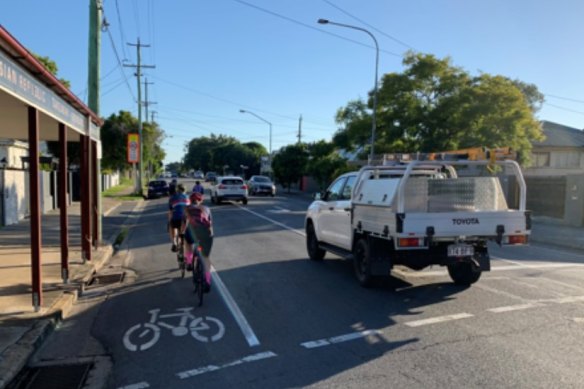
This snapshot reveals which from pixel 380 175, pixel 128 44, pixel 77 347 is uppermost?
pixel 128 44

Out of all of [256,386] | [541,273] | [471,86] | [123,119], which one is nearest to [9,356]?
[256,386]

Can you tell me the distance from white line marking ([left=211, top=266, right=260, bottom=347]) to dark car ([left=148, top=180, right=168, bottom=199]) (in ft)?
97.8

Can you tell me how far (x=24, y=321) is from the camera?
246 inches

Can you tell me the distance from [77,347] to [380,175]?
6176 mm

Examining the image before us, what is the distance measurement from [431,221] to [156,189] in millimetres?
33097

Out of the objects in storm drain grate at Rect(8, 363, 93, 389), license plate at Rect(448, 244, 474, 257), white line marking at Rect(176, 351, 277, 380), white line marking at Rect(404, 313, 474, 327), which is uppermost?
license plate at Rect(448, 244, 474, 257)

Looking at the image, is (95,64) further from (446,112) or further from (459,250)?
(446,112)

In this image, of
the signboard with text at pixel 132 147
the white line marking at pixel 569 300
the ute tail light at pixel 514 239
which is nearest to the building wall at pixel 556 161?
the signboard with text at pixel 132 147

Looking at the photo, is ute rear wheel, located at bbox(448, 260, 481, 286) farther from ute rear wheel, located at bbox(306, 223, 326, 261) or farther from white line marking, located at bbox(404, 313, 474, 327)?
ute rear wheel, located at bbox(306, 223, 326, 261)

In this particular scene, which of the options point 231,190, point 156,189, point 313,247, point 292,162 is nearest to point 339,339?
point 313,247

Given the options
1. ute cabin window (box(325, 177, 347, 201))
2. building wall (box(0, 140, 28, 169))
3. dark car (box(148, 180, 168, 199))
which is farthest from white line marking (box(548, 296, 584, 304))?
dark car (box(148, 180, 168, 199))

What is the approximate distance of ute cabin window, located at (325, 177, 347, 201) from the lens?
10070 millimetres

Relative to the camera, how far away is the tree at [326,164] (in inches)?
1476

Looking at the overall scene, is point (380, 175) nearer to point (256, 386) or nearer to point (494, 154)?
point (494, 154)
